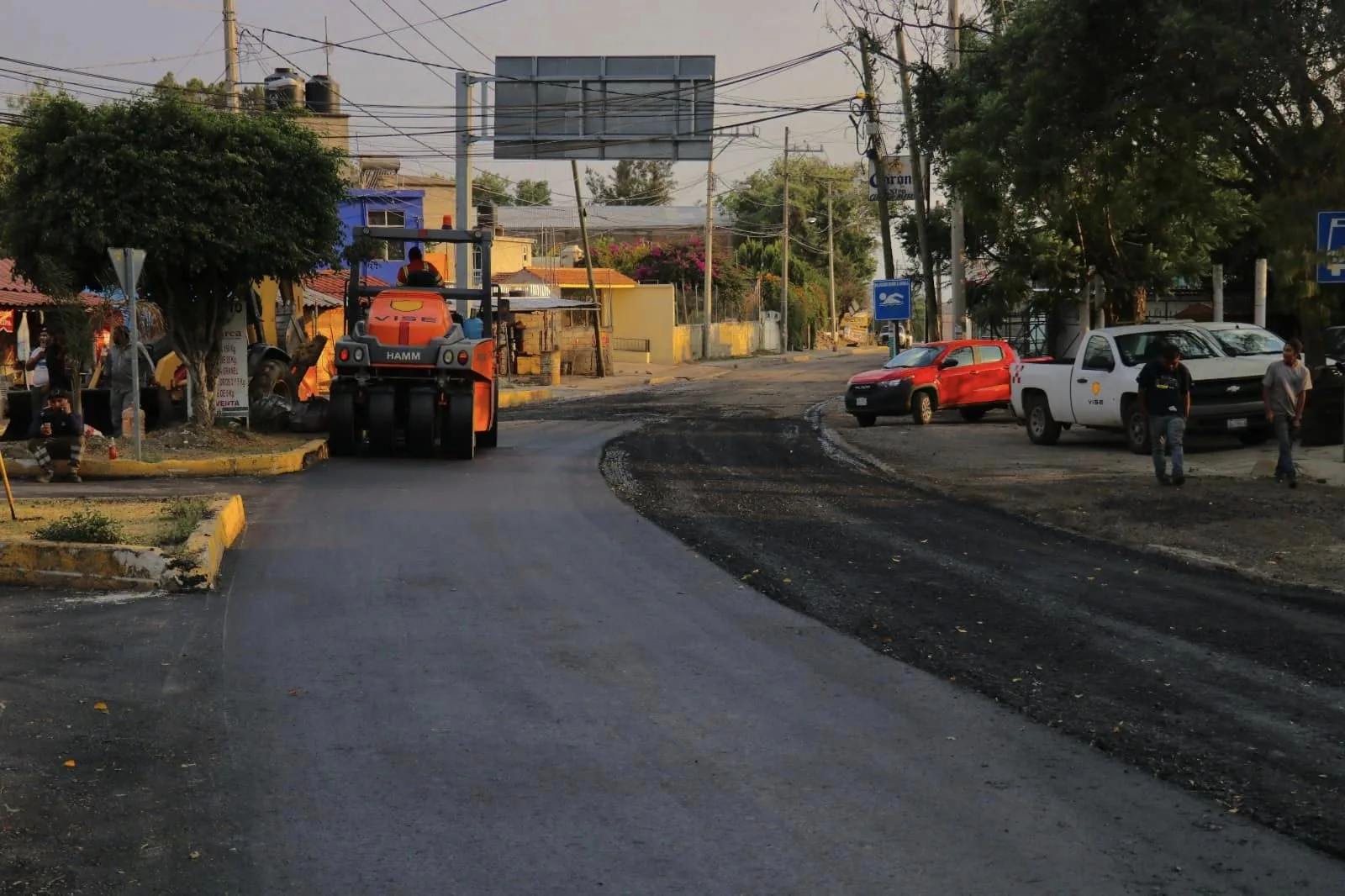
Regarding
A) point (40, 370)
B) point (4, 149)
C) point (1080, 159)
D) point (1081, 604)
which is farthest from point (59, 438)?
point (4, 149)

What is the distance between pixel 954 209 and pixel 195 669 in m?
26.1

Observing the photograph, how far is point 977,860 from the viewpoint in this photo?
5.22 m

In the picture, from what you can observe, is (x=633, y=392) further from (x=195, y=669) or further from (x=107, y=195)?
(x=195, y=669)

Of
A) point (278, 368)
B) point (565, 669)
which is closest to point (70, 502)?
point (565, 669)

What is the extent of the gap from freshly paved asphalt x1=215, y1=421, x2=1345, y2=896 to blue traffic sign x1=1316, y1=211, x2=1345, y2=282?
8.73 meters

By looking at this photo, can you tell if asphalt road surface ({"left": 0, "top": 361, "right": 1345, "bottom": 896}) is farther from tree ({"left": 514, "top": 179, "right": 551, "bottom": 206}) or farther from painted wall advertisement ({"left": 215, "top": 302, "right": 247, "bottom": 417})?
tree ({"left": 514, "top": 179, "right": 551, "bottom": 206})

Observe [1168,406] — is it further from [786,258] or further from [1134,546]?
[786,258]

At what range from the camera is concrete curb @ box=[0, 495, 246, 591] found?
1034 cm

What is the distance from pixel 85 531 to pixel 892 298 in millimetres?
26110

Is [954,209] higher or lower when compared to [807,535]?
higher

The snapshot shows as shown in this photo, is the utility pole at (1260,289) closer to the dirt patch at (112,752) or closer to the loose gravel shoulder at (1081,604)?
the loose gravel shoulder at (1081,604)

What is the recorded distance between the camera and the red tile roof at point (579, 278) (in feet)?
202

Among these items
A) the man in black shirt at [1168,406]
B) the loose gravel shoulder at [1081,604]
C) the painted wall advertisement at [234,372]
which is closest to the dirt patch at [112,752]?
the loose gravel shoulder at [1081,604]

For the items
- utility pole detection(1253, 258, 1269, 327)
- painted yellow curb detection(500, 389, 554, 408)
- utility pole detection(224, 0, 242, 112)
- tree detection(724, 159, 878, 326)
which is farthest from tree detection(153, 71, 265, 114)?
tree detection(724, 159, 878, 326)
